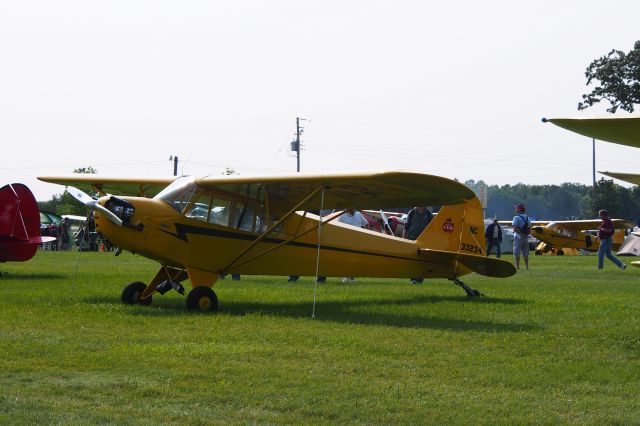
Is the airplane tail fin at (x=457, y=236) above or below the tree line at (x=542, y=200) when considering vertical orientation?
below

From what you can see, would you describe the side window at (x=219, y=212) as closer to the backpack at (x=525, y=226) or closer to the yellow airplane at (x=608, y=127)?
the yellow airplane at (x=608, y=127)

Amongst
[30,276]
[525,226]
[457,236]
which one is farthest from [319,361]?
[525,226]

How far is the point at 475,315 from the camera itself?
11.6 metres

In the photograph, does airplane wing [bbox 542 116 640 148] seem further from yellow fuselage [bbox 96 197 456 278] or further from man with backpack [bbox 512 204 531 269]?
man with backpack [bbox 512 204 531 269]

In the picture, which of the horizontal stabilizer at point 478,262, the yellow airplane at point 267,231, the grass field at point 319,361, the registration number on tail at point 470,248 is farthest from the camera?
the registration number on tail at point 470,248

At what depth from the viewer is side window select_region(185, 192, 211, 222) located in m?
12.6

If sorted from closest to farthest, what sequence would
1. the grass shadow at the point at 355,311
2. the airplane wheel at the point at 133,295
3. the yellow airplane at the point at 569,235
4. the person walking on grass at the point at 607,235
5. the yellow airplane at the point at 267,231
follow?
the grass shadow at the point at 355,311, the yellow airplane at the point at 267,231, the airplane wheel at the point at 133,295, the person walking on grass at the point at 607,235, the yellow airplane at the point at 569,235

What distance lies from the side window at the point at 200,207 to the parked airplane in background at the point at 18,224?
7.10 metres

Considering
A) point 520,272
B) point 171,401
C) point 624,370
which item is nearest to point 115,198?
point 171,401

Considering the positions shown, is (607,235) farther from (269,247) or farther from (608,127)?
(608,127)

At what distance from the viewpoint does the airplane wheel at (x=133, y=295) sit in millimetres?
12711

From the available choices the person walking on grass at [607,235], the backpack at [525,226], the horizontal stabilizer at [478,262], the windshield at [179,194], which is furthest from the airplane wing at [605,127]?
the person walking on grass at [607,235]

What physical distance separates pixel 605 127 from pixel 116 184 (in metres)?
10.8

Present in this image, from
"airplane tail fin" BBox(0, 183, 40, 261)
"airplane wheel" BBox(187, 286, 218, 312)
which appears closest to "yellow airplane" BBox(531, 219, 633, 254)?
Result: "airplane tail fin" BBox(0, 183, 40, 261)
